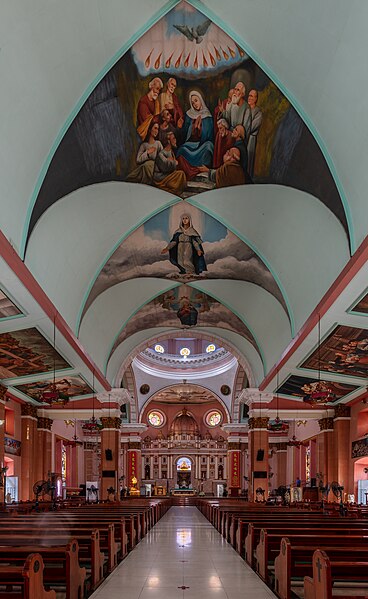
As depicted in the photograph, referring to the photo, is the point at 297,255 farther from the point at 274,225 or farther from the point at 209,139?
the point at 209,139

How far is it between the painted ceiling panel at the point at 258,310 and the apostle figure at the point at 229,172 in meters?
6.74

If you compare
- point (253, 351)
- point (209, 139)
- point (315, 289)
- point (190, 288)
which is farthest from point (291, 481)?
point (209, 139)

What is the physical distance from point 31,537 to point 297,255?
389 inches

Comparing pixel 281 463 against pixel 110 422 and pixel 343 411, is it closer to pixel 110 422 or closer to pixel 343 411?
pixel 343 411

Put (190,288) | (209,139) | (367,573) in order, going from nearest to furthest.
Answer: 1. (367,573)
2. (209,139)
3. (190,288)

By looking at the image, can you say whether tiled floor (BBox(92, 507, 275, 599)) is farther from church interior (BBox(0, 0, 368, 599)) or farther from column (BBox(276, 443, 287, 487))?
column (BBox(276, 443, 287, 487))

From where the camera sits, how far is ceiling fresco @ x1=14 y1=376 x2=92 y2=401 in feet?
77.1

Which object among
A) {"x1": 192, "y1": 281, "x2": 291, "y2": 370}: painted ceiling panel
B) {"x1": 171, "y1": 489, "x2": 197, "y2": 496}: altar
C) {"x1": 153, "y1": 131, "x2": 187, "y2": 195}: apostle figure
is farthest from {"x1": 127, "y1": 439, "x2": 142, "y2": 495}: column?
{"x1": 153, "y1": 131, "x2": 187, "y2": 195}: apostle figure

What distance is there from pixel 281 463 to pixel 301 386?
20827 millimetres

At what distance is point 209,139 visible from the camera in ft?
44.5

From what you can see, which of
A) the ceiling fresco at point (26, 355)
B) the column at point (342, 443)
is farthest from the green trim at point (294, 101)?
the column at point (342, 443)

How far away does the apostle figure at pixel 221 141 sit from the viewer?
1301 centimetres

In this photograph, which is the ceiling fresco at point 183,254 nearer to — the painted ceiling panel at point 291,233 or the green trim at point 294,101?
the painted ceiling panel at point 291,233

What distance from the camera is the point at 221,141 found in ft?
44.5
